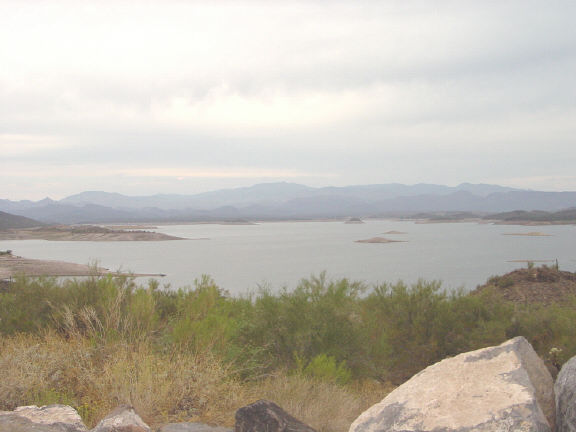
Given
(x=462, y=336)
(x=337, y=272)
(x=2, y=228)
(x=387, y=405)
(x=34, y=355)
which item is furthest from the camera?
(x=2, y=228)

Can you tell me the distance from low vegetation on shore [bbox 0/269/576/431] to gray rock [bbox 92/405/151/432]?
2.46ft

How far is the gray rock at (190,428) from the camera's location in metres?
4.62

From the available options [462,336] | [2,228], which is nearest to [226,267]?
[462,336]

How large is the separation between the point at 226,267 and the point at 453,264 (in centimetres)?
2352

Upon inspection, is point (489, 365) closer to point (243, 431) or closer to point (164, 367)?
point (243, 431)

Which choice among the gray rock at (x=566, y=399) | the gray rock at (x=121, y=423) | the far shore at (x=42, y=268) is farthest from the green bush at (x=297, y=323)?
the far shore at (x=42, y=268)

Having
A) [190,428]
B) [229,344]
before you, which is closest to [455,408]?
[190,428]

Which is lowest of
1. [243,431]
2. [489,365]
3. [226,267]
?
[226,267]

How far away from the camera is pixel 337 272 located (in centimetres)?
4716

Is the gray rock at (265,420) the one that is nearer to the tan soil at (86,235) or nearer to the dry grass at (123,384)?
the dry grass at (123,384)

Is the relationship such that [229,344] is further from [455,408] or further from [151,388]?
[455,408]

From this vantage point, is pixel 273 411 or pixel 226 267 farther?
pixel 226 267

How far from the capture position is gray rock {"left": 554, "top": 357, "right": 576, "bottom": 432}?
395 cm

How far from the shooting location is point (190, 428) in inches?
184
